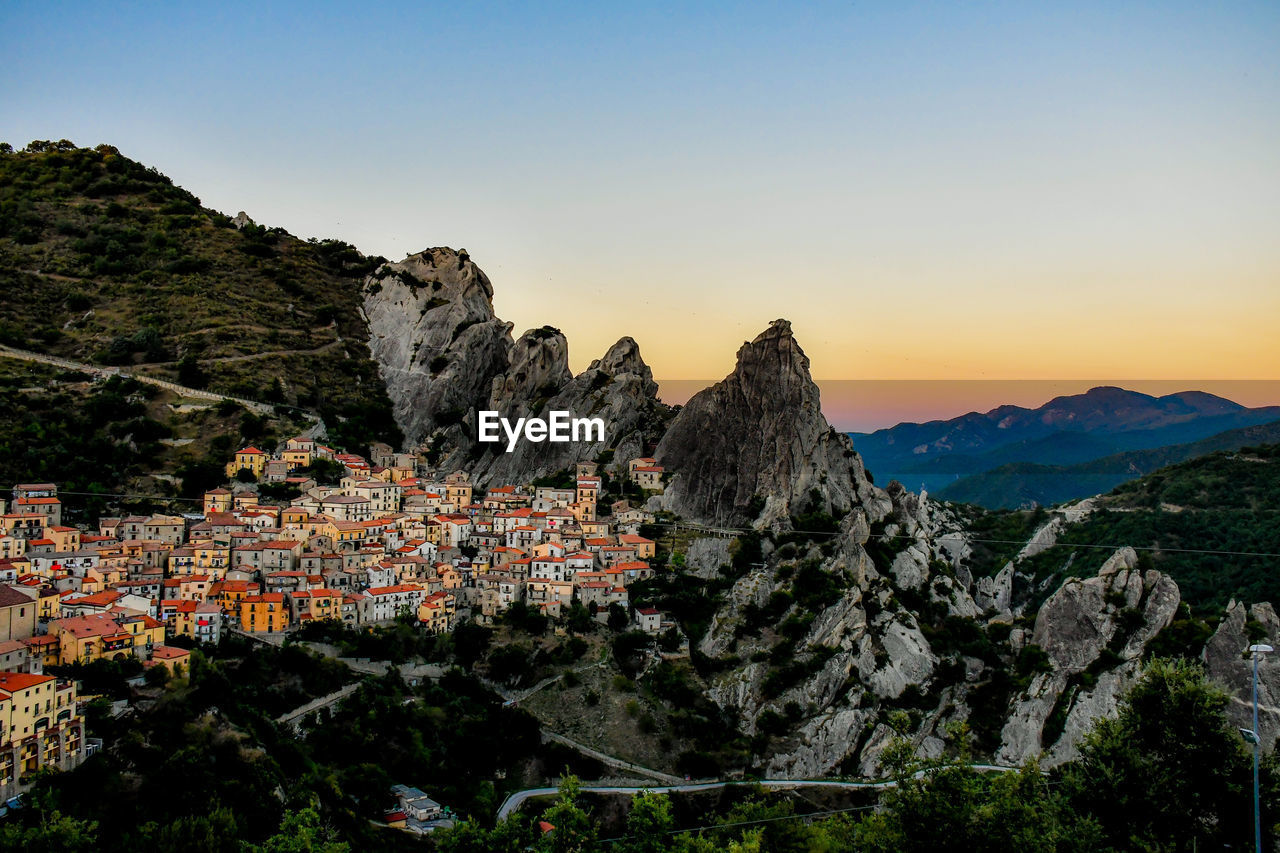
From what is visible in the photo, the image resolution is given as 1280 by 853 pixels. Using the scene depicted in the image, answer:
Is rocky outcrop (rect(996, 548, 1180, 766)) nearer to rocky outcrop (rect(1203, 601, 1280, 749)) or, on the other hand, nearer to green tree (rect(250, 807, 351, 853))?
rocky outcrop (rect(1203, 601, 1280, 749))

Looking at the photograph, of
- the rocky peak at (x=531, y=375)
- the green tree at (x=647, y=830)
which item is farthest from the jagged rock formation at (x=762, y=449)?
the green tree at (x=647, y=830)

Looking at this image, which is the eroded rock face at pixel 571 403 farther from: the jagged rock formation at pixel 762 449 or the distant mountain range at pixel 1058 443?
the distant mountain range at pixel 1058 443

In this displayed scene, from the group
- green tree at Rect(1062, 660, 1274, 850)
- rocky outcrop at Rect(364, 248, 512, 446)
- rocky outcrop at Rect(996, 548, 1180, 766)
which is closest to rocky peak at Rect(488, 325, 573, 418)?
rocky outcrop at Rect(364, 248, 512, 446)

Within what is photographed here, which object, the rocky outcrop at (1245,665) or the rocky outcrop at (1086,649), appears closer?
the rocky outcrop at (1245,665)

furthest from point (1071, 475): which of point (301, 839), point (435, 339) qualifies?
point (301, 839)

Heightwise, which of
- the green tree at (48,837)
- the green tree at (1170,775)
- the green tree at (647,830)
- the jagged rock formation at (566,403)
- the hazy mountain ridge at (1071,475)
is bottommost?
the green tree at (647,830)

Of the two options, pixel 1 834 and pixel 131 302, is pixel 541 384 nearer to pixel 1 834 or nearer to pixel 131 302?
pixel 131 302

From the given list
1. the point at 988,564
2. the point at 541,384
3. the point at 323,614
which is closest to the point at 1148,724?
the point at 323,614
